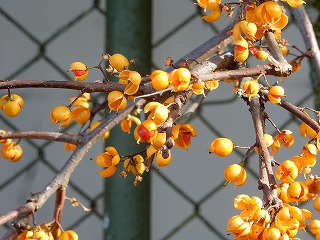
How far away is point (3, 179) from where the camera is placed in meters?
0.84

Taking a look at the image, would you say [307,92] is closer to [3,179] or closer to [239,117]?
[239,117]

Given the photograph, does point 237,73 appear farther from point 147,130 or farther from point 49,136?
point 49,136

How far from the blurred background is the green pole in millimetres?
78

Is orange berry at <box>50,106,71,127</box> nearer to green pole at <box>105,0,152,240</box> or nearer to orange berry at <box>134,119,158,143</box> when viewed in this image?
orange berry at <box>134,119,158,143</box>

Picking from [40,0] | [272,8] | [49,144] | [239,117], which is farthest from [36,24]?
[272,8]

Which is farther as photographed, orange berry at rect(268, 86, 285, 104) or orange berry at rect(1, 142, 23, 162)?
orange berry at rect(1, 142, 23, 162)

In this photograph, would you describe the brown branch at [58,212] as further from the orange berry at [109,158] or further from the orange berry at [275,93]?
the orange berry at [275,93]

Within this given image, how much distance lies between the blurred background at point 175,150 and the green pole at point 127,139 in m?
0.08

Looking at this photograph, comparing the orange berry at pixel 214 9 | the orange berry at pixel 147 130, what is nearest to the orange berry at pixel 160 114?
the orange berry at pixel 147 130

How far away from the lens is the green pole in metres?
0.68

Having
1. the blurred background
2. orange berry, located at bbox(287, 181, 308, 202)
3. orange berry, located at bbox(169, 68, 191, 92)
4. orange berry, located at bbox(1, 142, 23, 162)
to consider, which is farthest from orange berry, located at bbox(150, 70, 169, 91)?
the blurred background

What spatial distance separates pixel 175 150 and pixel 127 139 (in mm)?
123

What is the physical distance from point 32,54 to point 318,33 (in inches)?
13.2

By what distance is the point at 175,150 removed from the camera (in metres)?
0.80
